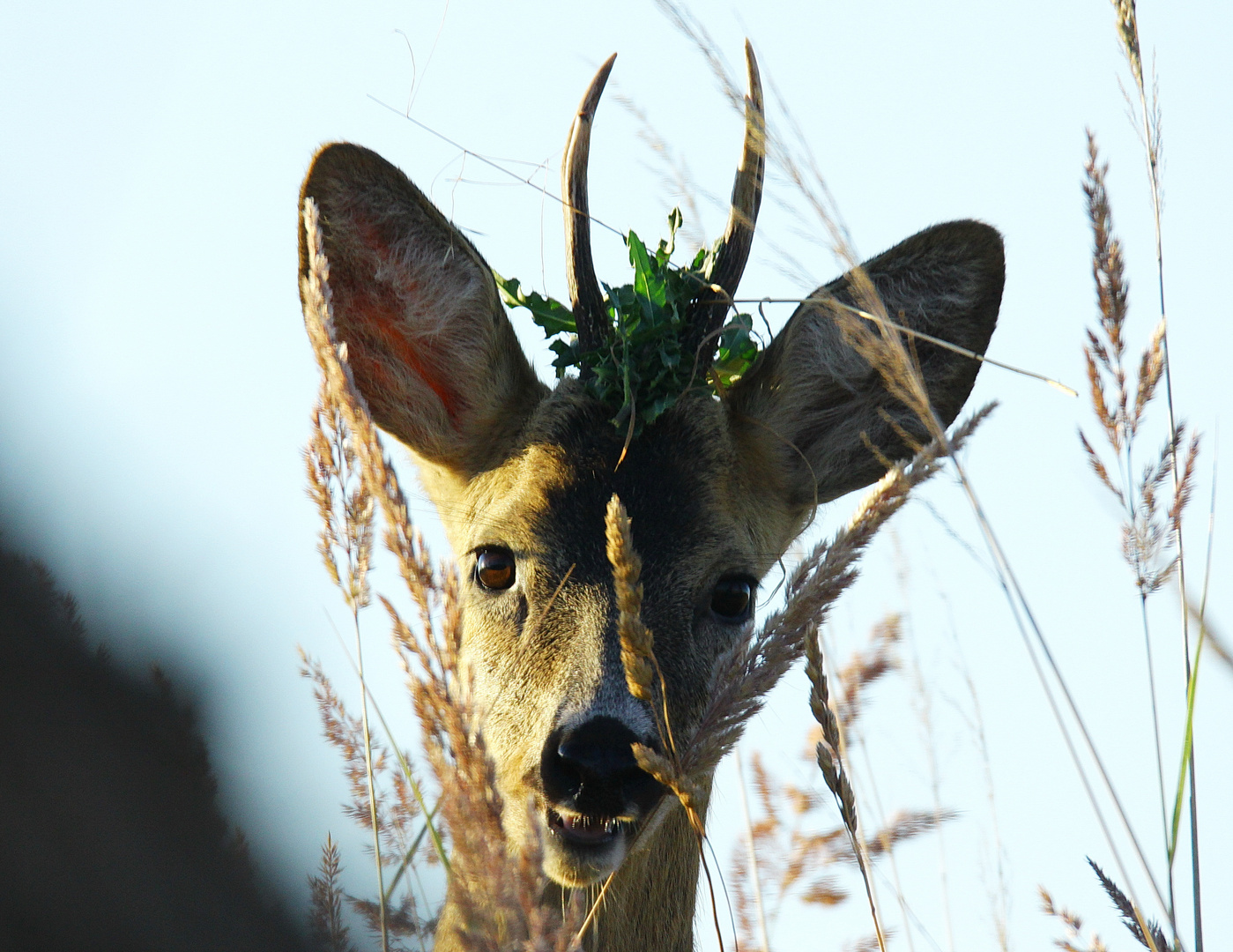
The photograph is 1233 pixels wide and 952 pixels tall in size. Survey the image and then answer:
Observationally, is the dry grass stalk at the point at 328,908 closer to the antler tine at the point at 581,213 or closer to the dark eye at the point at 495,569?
the dark eye at the point at 495,569

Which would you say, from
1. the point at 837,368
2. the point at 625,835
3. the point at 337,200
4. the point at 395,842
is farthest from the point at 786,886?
the point at 337,200

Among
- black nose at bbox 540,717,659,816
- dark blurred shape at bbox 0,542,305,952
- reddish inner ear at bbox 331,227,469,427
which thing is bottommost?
black nose at bbox 540,717,659,816

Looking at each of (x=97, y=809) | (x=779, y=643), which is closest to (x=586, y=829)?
(x=779, y=643)

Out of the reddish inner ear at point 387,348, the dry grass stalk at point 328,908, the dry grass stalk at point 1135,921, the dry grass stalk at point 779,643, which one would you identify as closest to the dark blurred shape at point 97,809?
the dry grass stalk at point 328,908

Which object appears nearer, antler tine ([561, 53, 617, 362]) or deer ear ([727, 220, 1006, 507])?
antler tine ([561, 53, 617, 362])

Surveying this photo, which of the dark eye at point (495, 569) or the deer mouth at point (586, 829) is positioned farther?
the dark eye at point (495, 569)

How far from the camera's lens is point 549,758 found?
108 inches

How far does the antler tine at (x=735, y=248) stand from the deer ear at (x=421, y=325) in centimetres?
59

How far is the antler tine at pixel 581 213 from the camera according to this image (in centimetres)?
343

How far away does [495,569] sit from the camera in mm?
3377

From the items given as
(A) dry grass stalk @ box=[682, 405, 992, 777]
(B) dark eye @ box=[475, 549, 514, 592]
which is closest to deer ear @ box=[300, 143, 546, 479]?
(B) dark eye @ box=[475, 549, 514, 592]

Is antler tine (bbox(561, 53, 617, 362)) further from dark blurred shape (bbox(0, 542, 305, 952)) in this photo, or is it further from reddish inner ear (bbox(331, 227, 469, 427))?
dark blurred shape (bbox(0, 542, 305, 952))

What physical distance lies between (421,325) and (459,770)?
7.75 ft

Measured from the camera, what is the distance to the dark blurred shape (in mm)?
1574
